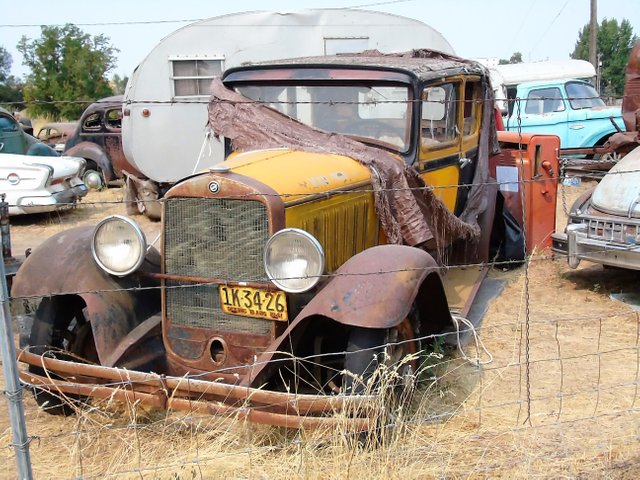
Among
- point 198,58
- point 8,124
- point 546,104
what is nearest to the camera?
point 198,58

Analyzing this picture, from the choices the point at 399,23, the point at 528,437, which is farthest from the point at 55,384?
the point at 399,23

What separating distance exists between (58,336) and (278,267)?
1531mm

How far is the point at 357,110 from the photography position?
17.3ft

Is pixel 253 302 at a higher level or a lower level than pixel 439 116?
lower

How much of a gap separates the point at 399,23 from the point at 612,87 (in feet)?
123

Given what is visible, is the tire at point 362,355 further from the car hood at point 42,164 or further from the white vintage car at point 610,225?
the car hood at point 42,164

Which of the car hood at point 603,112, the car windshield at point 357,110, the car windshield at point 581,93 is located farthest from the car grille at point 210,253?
the car windshield at point 581,93

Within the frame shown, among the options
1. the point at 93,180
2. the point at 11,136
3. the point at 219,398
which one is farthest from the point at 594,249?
the point at 11,136

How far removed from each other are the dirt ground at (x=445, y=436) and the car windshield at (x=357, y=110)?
58.5 inches

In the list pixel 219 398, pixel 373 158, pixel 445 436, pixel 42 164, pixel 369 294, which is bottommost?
pixel 445 436

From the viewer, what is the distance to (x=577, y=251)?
6473 millimetres

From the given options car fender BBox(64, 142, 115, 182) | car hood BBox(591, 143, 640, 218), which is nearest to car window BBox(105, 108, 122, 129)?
car fender BBox(64, 142, 115, 182)

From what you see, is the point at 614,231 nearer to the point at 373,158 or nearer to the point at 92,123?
the point at 373,158

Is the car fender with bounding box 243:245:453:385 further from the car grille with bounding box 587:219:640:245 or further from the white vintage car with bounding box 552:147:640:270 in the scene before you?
the car grille with bounding box 587:219:640:245
